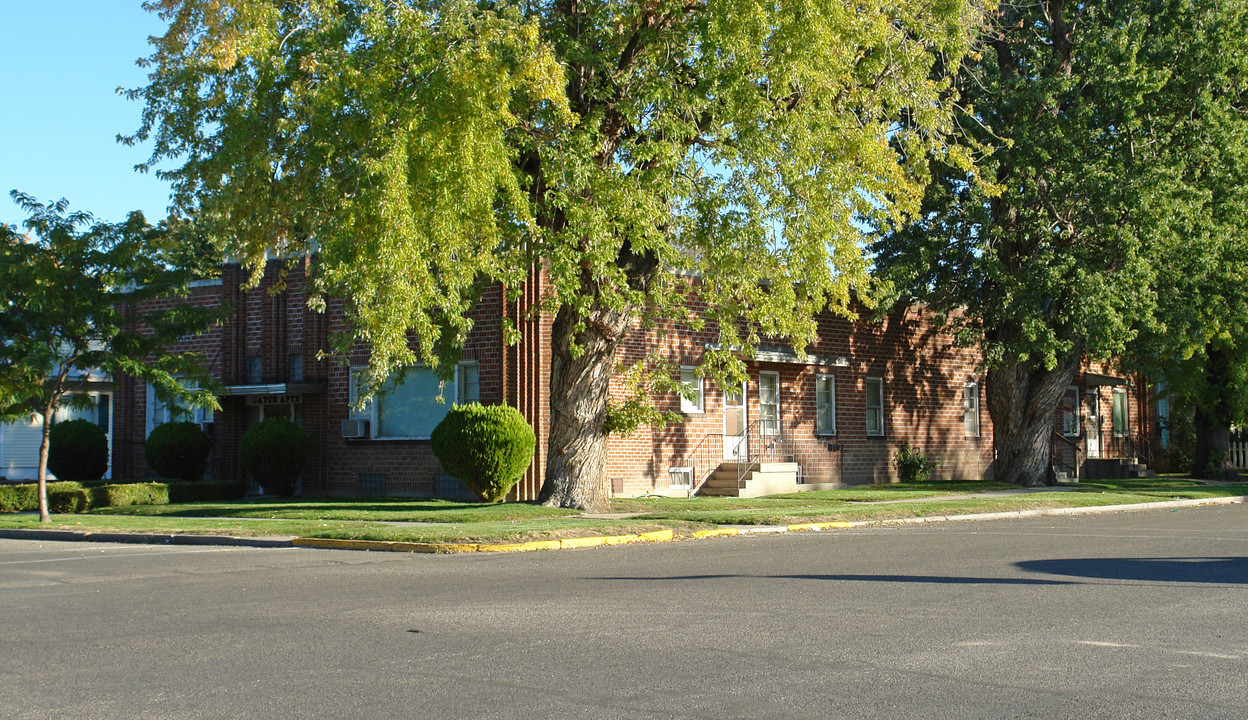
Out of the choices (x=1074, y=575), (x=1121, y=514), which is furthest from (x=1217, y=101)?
(x=1074, y=575)

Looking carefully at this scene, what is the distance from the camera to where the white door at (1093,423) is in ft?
127

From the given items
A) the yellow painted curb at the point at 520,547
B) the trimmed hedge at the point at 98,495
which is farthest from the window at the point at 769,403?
the yellow painted curb at the point at 520,547

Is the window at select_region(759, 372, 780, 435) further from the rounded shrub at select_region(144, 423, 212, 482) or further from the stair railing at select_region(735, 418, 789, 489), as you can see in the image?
the rounded shrub at select_region(144, 423, 212, 482)

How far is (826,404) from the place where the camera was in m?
30.4

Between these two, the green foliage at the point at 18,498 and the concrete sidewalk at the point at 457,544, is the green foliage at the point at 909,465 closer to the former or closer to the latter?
the concrete sidewalk at the point at 457,544

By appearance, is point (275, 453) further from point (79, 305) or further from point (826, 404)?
point (826, 404)

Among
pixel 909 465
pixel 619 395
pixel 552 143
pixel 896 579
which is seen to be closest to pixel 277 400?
pixel 619 395

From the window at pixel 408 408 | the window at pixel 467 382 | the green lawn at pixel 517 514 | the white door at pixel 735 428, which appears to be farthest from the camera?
the white door at pixel 735 428

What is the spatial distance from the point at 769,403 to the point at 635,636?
21289 mm

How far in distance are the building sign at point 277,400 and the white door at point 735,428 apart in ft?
33.2

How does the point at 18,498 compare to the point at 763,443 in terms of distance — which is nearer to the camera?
the point at 18,498

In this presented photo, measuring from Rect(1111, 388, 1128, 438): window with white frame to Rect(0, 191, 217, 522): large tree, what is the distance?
32.0m

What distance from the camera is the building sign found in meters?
27.2

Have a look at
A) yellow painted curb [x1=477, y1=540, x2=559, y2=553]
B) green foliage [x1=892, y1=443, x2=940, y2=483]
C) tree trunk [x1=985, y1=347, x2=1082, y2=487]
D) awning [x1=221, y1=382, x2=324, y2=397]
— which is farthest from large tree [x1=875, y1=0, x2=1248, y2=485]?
yellow painted curb [x1=477, y1=540, x2=559, y2=553]
